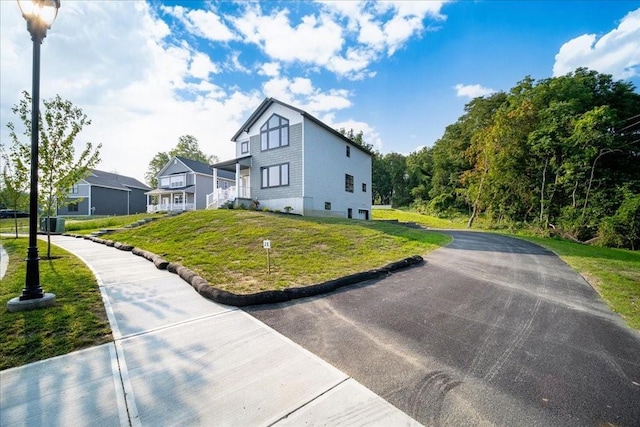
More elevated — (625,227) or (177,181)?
(177,181)

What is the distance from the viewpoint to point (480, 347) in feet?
10.2

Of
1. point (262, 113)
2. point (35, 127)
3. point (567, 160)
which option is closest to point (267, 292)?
point (35, 127)

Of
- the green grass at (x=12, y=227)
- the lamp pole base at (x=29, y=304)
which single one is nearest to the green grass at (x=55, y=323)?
the lamp pole base at (x=29, y=304)

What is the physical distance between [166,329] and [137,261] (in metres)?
5.31

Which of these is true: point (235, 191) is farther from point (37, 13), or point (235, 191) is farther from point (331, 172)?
point (37, 13)

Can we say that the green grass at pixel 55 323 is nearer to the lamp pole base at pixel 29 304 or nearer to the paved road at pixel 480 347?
the lamp pole base at pixel 29 304

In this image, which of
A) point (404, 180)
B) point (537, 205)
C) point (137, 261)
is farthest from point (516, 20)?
point (404, 180)

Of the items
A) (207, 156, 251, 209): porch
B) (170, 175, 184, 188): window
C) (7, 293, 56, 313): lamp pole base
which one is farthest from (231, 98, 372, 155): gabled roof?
(7, 293, 56, 313): lamp pole base

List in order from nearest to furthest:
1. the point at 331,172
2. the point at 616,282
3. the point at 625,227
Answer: the point at 616,282
the point at 625,227
the point at 331,172

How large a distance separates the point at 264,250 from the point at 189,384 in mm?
5879

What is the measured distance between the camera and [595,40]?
49.2 ft

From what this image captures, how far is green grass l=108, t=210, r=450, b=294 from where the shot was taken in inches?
228

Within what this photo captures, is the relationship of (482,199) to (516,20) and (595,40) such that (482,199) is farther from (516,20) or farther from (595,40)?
(516,20)

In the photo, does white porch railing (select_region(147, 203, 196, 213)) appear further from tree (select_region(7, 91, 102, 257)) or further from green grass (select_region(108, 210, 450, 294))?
tree (select_region(7, 91, 102, 257))
